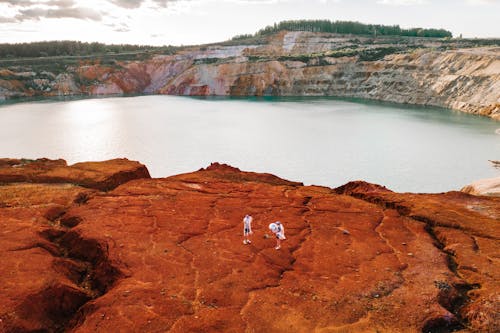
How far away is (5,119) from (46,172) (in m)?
58.8

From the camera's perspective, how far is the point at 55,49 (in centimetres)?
17325

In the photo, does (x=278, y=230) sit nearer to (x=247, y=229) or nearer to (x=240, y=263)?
(x=247, y=229)

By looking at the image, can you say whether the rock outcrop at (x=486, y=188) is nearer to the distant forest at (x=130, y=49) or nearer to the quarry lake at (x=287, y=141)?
the quarry lake at (x=287, y=141)

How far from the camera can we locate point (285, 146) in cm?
4959

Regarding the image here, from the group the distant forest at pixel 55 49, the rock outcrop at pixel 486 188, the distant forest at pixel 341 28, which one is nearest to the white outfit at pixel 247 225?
the rock outcrop at pixel 486 188

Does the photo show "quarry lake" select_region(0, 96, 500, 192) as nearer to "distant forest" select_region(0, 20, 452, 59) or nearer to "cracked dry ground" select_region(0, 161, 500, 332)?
"cracked dry ground" select_region(0, 161, 500, 332)

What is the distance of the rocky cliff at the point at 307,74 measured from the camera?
87875 mm

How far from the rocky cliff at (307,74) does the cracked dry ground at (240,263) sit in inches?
2584

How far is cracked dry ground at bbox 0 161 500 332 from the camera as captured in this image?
443 inches

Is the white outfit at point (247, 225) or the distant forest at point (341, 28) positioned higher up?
the distant forest at point (341, 28)

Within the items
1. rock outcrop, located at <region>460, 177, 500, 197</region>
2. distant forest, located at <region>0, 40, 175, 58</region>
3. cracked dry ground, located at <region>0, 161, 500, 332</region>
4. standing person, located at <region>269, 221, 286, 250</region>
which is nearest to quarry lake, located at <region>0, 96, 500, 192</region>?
rock outcrop, located at <region>460, 177, 500, 197</region>

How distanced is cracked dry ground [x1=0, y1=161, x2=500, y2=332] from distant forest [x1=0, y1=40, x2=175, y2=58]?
149566mm

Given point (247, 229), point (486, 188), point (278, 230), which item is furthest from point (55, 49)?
point (278, 230)

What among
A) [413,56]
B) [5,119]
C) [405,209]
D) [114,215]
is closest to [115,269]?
[114,215]
